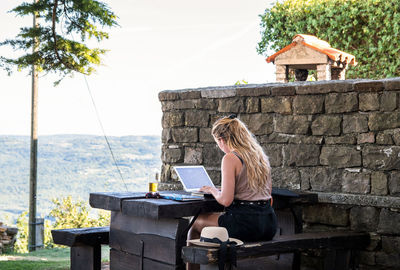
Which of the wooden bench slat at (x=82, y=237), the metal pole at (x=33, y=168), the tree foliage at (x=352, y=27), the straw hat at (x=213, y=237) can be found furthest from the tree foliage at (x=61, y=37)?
the straw hat at (x=213, y=237)

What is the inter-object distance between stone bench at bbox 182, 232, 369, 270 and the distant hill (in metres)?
8.88

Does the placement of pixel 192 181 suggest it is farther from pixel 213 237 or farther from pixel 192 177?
pixel 213 237

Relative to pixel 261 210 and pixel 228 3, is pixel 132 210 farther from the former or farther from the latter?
pixel 228 3

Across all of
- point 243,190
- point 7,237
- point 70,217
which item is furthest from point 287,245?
point 70,217

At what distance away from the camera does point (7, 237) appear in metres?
9.75

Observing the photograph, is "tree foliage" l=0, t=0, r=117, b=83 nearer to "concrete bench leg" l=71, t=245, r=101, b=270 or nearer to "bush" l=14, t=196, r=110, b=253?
"bush" l=14, t=196, r=110, b=253

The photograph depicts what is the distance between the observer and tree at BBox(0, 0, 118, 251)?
855cm

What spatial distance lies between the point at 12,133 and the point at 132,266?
39.4 ft

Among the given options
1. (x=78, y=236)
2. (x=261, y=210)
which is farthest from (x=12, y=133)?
(x=261, y=210)

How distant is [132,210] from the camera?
4.15 meters

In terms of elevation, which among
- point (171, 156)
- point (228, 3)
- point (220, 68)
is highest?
point (228, 3)

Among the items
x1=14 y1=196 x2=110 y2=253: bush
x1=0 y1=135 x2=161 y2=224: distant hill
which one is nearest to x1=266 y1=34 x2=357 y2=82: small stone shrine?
x1=14 y1=196 x2=110 y2=253: bush

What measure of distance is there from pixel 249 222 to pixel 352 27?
20.4 feet

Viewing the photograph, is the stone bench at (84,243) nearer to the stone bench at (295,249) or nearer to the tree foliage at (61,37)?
the stone bench at (295,249)
